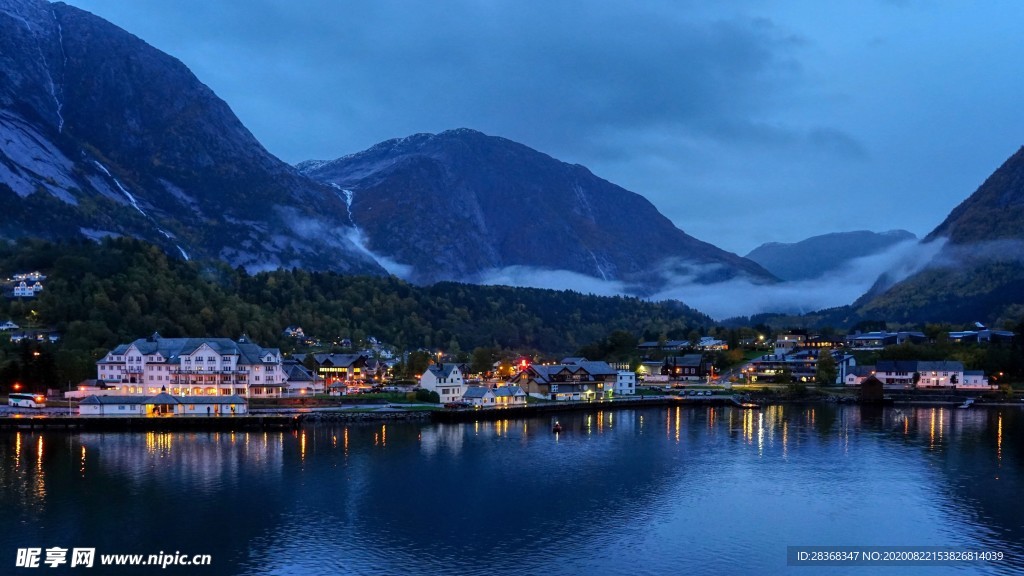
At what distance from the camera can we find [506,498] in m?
37.5

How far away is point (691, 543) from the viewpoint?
100.0 ft

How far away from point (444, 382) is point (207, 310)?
41.5 m

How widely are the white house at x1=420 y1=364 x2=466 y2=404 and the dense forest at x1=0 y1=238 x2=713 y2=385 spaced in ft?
108

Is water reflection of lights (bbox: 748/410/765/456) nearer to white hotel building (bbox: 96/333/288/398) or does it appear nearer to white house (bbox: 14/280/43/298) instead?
white hotel building (bbox: 96/333/288/398)

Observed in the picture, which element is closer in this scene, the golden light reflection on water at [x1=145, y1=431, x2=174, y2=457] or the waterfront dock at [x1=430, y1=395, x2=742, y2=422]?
the golden light reflection on water at [x1=145, y1=431, x2=174, y2=457]

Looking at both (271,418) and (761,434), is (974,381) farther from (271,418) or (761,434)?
(271,418)

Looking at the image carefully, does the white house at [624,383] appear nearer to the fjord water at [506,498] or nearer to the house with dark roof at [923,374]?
the house with dark roof at [923,374]

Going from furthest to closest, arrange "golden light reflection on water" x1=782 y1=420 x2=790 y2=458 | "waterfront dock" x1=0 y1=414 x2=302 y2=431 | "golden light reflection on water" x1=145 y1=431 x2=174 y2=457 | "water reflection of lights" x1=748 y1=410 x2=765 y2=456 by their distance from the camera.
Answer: "waterfront dock" x1=0 y1=414 x2=302 y2=431 → "water reflection of lights" x1=748 y1=410 x2=765 y2=456 → "golden light reflection on water" x1=782 y1=420 x2=790 y2=458 → "golden light reflection on water" x1=145 y1=431 x2=174 y2=457

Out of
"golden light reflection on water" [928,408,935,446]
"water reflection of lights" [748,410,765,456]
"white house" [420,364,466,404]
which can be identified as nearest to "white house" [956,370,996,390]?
"golden light reflection on water" [928,408,935,446]

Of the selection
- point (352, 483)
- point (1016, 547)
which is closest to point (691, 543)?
point (1016, 547)

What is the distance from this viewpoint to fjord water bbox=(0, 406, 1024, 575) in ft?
94.9

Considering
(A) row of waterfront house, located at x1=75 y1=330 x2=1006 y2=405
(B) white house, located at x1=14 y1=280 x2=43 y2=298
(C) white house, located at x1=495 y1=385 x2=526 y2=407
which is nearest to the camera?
(A) row of waterfront house, located at x1=75 y1=330 x2=1006 y2=405

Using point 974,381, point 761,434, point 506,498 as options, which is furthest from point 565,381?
point 506,498

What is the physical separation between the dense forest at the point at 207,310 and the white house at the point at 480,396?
3707cm
